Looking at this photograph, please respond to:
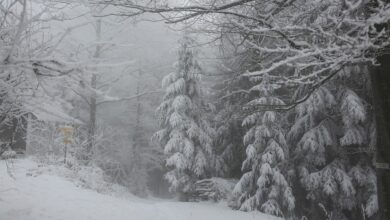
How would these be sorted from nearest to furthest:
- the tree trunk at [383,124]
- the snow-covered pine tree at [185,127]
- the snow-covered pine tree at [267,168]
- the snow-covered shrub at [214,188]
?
1. the tree trunk at [383,124]
2. the snow-covered pine tree at [267,168]
3. the snow-covered shrub at [214,188]
4. the snow-covered pine tree at [185,127]

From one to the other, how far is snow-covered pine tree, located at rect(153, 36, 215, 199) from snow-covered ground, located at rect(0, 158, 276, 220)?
15.9 ft

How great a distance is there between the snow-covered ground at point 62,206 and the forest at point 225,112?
6 centimetres

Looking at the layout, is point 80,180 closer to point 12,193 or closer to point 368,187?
point 12,193

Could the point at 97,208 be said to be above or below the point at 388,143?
below

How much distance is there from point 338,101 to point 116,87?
18.5 metres

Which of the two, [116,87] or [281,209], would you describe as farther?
[116,87]

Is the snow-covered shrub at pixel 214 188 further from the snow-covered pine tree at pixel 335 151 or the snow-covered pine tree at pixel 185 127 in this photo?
the snow-covered pine tree at pixel 335 151

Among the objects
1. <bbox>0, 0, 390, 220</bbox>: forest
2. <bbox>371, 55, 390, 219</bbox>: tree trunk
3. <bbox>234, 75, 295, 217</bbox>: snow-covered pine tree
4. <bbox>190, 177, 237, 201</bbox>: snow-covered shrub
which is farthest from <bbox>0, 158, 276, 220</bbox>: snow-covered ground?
<bbox>371, 55, 390, 219</bbox>: tree trunk

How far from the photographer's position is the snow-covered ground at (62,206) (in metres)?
8.29

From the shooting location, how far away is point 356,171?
1342 centimetres

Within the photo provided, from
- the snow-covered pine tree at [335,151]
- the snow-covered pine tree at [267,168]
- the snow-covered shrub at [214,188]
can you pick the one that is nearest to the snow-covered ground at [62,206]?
the snow-covered pine tree at [267,168]

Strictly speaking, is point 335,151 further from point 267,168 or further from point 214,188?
point 214,188

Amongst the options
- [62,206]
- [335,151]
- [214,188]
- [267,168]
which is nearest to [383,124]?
[62,206]

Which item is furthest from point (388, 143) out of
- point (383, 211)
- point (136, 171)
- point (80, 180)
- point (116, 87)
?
point (116, 87)
